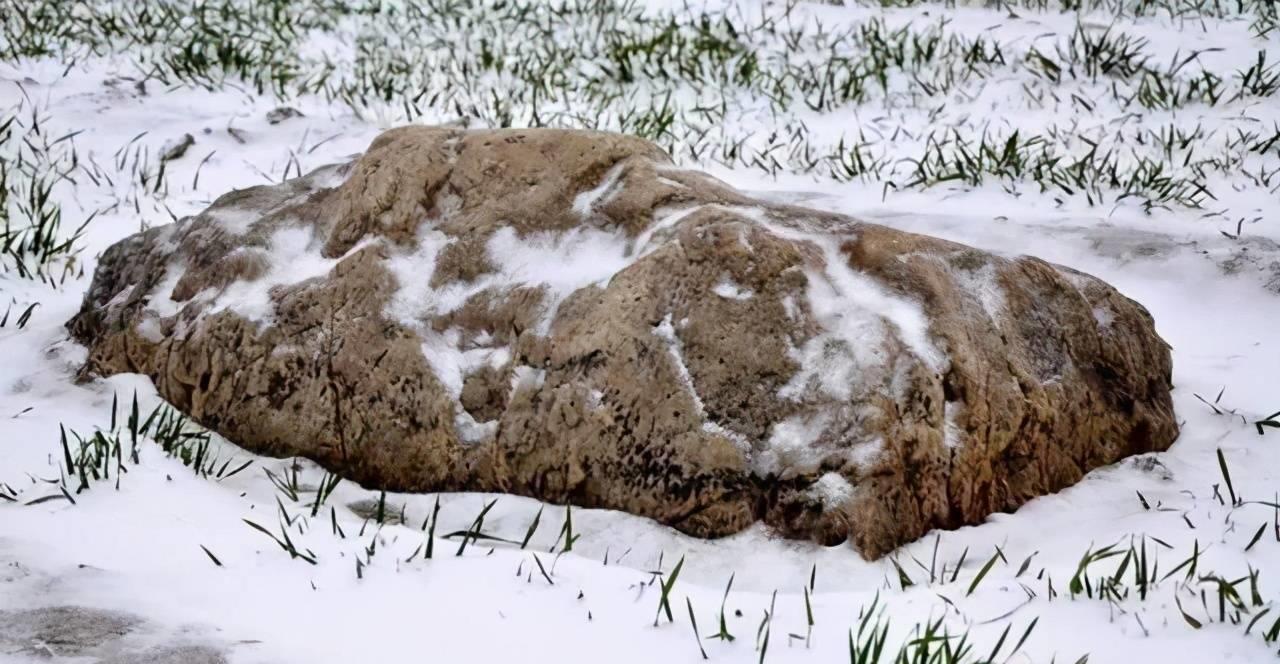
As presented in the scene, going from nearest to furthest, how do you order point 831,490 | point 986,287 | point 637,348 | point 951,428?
point 831,490 < point 951,428 < point 637,348 < point 986,287

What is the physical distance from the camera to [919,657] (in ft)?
7.70

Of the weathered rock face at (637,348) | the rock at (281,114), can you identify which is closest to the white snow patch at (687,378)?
the weathered rock face at (637,348)

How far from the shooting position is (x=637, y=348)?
3113 mm

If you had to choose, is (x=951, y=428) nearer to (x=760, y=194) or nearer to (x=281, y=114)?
(x=760, y=194)

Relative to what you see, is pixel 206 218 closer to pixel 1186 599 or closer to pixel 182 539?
pixel 182 539

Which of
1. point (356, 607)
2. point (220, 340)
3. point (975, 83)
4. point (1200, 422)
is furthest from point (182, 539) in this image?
point (975, 83)

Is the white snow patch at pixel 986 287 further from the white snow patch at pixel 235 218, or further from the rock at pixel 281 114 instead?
the rock at pixel 281 114

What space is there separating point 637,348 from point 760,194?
2067 mm

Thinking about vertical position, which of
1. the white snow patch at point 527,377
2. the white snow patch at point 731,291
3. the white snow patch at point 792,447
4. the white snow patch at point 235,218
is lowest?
the white snow patch at point 792,447

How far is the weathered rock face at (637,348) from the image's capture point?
116 inches

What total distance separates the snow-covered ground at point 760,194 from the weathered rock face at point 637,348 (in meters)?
0.11

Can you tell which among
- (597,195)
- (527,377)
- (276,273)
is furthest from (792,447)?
(276,273)

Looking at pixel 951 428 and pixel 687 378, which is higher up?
pixel 687 378

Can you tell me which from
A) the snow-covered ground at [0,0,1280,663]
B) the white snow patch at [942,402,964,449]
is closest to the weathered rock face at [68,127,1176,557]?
the white snow patch at [942,402,964,449]
